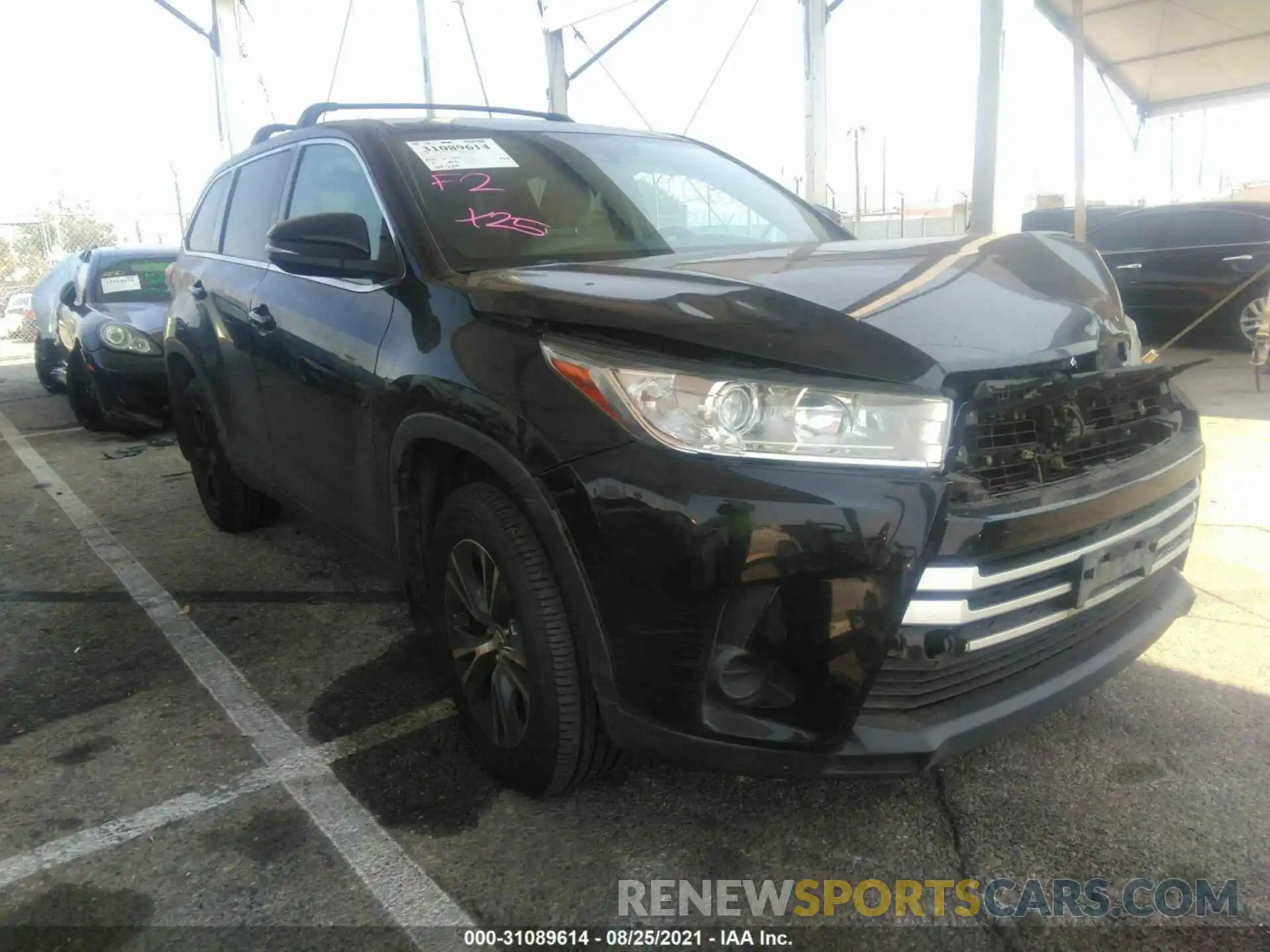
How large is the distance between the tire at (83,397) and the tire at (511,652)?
6.39m

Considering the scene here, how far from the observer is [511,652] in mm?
2254

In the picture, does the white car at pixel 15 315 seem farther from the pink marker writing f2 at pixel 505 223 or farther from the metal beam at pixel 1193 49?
the metal beam at pixel 1193 49

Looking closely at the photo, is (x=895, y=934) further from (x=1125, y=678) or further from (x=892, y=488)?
(x=1125, y=678)

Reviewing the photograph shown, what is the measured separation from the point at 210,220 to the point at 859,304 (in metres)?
3.42

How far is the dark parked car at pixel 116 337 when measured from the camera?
7.07m

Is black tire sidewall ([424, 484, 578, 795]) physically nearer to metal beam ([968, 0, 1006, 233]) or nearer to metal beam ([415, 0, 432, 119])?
metal beam ([968, 0, 1006, 233])

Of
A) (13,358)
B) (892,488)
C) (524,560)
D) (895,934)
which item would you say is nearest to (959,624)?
(892,488)

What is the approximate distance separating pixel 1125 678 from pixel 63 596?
3983 mm

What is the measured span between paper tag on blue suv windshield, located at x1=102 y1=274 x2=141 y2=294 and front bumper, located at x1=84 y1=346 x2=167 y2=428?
112 centimetres

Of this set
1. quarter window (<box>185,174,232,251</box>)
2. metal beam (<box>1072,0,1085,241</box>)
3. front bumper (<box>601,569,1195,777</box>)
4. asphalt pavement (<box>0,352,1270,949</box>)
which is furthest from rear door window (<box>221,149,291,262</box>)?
metal beam (<box>1072,0,1085,241</box>)

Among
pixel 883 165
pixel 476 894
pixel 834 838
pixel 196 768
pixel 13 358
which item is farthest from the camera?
pixel 883 165

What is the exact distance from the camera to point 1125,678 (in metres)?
2.83

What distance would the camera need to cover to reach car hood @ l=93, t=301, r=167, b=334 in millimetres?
7238

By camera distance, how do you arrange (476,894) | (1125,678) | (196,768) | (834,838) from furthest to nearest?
A: (1125,678), (196,768), (834,838), (476,894)
